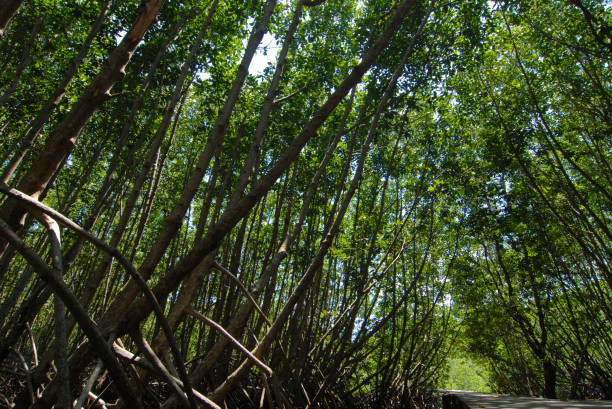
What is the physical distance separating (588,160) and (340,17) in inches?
283

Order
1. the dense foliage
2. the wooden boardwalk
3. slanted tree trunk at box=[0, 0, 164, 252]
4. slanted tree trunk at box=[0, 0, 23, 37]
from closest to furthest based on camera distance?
slanted tree trunk at box=[0, 0, 23, 37] → slanted tree trunk at box=[0, 0, 164, 252] → the dense foliage → the wooden boardwalk

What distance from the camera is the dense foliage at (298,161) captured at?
86.7 inches

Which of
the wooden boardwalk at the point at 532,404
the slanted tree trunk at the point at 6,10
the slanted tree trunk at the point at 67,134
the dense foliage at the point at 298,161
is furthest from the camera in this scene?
the wooden boardwalk at the point at 532,404

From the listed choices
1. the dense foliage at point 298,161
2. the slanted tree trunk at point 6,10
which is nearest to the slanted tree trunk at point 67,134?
the dense foliage at point 298,161

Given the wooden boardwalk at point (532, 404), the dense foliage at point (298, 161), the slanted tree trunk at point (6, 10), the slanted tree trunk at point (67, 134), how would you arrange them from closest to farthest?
the slanted tree trunk at point (6, 10) → the slanted tree trunk at point (67, 134) → the dense foliage at point (298, 161) → the wooden boardwalk at point (532, 404)

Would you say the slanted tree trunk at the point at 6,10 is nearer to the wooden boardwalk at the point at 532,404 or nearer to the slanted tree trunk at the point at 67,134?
the slanted tree trunk at the point at 67,134

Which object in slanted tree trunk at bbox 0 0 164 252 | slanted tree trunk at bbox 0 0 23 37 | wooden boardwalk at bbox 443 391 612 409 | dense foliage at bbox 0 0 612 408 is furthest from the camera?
wooden boardwalk at bbox 443 391 612 409

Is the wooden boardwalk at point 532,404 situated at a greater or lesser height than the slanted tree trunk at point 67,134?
lesser

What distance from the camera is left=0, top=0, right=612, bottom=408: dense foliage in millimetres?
2203

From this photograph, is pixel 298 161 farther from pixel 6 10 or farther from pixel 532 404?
pixel 6 10

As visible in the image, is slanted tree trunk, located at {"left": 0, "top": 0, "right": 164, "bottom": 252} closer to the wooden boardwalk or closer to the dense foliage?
the dense foliage

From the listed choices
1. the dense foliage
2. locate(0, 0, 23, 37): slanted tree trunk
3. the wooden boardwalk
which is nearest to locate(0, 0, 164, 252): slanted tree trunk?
the dense foliage

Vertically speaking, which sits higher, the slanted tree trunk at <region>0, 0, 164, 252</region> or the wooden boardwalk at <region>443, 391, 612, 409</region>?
the slanted tree trunk at <region>0, 0, 164, 252</region>

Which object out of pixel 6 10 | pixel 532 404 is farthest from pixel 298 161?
pixel 6 10
